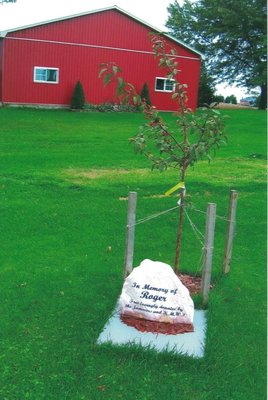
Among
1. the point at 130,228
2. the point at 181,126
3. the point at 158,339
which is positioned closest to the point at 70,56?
the point at 181,126

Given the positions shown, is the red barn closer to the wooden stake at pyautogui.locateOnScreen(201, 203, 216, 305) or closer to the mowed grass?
the mowed grass

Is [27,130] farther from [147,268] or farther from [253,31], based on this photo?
[253,31]

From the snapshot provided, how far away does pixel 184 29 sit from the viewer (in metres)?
42.8

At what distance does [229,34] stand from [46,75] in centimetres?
2029

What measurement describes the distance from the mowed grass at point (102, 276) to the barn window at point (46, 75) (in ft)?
42.3

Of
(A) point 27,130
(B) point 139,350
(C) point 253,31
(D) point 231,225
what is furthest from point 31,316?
(C) point 253,31

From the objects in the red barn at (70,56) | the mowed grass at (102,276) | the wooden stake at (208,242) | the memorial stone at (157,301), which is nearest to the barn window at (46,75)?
the red barn at (70,56)

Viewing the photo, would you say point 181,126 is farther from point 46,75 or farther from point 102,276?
point 46,75

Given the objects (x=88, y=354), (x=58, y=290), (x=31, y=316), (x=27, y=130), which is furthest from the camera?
(x=27, y=130)

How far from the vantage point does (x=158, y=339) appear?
398cm

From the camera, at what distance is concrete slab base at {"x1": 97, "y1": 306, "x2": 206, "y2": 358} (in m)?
3.88

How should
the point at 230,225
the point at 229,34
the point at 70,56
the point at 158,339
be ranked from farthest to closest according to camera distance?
1. the point at 229,34
2. the point at 70,56
3. the point at 230,225
4. the point at 158,339

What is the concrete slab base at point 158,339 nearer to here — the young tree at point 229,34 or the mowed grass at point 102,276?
the mowed grass at point 102,276

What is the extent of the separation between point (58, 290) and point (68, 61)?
2079cm
